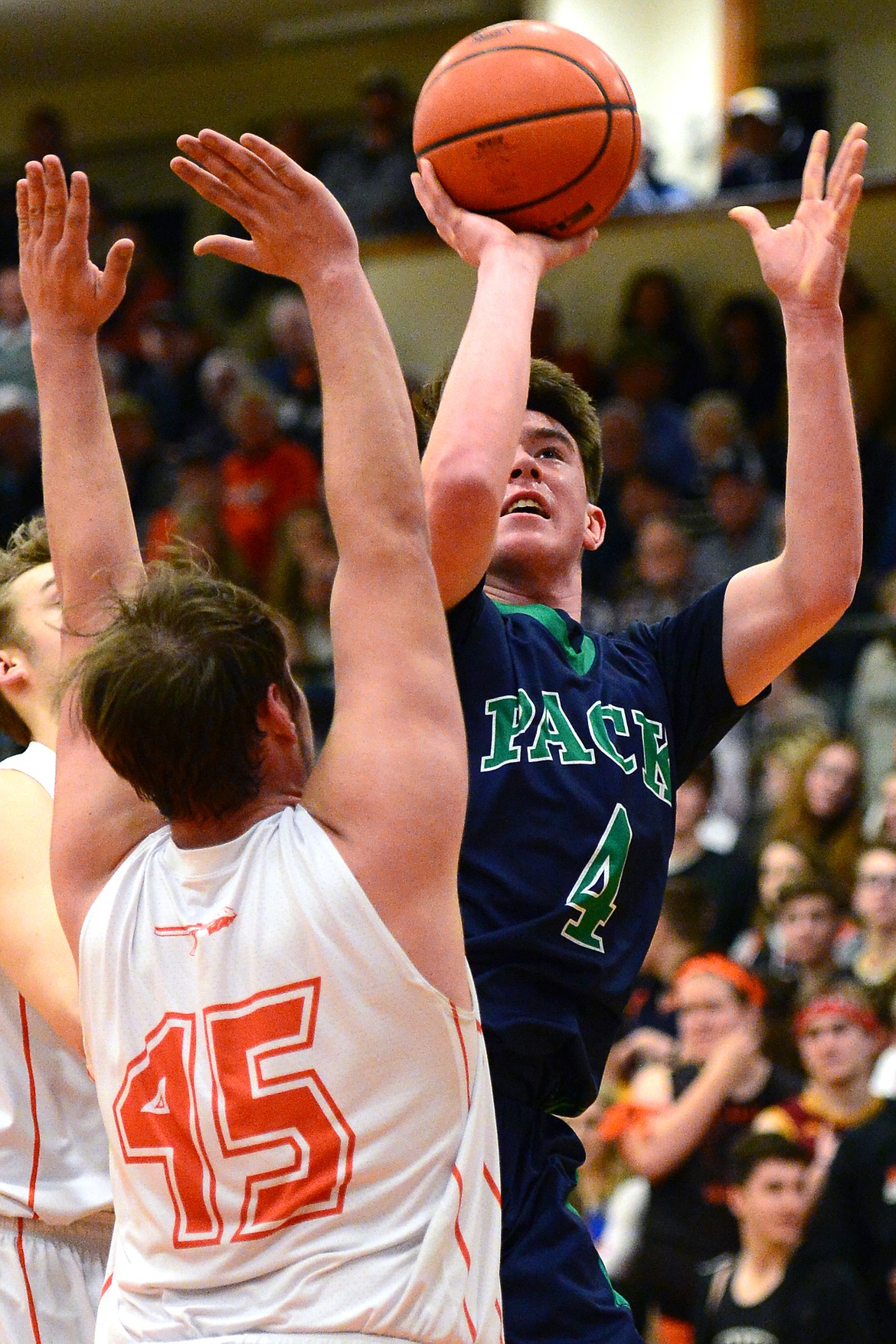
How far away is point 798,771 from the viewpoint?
7938mm

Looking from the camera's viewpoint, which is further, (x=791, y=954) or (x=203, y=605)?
(x=791, y=954)

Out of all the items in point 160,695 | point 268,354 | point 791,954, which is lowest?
point 791,954

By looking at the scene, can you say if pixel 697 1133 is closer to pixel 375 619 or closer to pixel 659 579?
pixel 659 579

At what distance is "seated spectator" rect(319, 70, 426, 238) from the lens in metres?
12.4

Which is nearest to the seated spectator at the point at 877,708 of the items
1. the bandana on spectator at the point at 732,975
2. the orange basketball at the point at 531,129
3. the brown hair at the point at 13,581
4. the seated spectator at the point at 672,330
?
the bandana on spectator at the point at 732,975

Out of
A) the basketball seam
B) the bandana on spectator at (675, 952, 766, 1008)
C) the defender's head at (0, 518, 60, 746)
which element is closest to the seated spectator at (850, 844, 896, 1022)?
the bandana on spectator at (675, 952, 766, 1008)

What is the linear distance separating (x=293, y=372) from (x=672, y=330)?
2.54 m

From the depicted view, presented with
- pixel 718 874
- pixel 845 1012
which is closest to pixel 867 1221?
pixel 845 1012

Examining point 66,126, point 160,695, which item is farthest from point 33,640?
point 66,126

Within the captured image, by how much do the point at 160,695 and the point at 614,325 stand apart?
10.1 metres

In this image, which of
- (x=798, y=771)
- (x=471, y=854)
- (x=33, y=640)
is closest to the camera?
(x=471, y=854)

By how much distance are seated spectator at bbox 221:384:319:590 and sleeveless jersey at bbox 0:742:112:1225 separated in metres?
7.57

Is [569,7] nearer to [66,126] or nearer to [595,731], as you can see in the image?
[66,126]

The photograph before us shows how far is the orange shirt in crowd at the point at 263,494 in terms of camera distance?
36.0 feet
